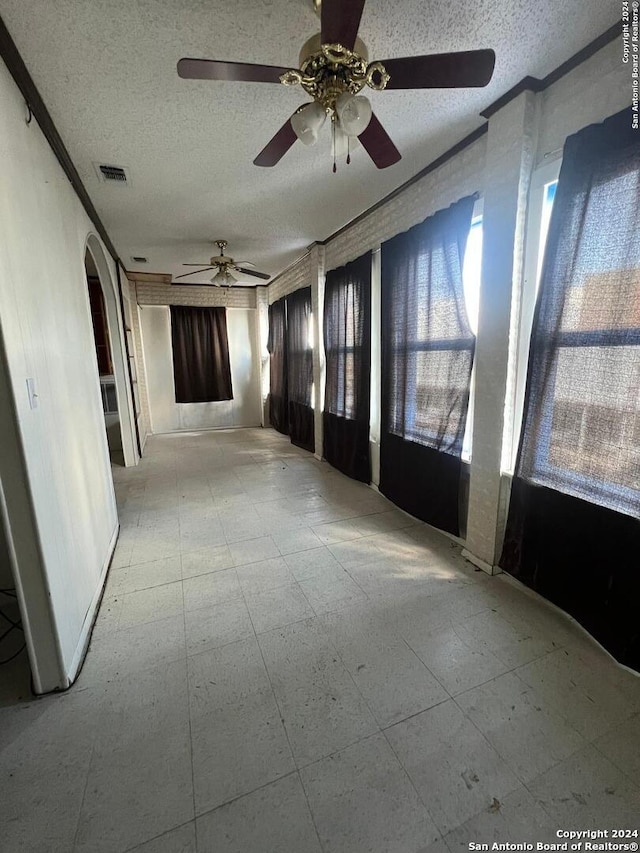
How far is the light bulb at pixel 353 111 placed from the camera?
132cm

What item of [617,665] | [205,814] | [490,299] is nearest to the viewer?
[205,814]

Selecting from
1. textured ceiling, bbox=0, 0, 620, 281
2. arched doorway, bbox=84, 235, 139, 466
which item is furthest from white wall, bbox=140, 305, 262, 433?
textured ceiling, bbox=0, 0, 620, 281

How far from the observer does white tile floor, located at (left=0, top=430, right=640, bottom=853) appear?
3.66 feet

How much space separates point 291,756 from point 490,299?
2.45 metres

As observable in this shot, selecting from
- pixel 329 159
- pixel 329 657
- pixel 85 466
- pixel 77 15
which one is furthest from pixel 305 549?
pixel 77 15

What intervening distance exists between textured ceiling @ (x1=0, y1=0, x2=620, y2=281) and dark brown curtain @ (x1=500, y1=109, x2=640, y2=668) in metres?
0.61

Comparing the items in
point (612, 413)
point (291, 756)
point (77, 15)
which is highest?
point (77, 15)

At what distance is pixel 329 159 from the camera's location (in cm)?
249

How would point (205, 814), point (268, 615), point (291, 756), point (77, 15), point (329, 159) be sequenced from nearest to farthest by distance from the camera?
point (205, 814) < point (291, 756) < point (77, 15) < point (268, 615) < point (329, 159)

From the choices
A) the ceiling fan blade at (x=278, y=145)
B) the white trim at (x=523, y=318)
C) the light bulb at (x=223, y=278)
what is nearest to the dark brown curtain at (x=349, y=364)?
the light bulb at (x=223, y=278)

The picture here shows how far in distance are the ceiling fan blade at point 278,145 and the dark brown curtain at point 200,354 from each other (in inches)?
211

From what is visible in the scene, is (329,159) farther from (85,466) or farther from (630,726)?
(630,726)

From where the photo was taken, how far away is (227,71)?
1283 millimetres

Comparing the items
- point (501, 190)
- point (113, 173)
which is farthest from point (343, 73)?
point (113, 173)
